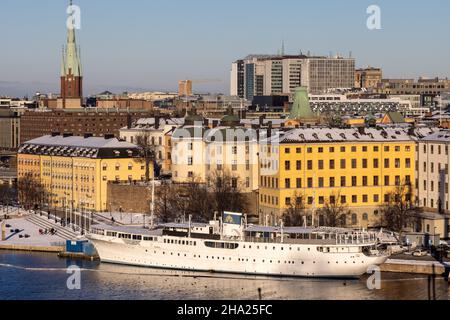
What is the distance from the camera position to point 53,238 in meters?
55.1

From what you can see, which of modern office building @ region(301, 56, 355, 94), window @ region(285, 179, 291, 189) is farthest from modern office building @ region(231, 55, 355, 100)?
window @ region(285, 179, 291, 189)

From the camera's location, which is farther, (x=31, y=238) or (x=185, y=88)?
(x=185, y=88)

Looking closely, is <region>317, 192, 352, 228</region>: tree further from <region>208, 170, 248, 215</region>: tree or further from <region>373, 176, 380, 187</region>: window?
<region>208, 170, 248, 215</region>: tree

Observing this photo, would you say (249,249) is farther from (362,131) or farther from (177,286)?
(362,131)

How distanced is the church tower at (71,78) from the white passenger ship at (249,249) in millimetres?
58540

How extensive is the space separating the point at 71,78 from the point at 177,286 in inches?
2867

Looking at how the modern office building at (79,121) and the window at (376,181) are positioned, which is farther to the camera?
the modern office building at (79,121)

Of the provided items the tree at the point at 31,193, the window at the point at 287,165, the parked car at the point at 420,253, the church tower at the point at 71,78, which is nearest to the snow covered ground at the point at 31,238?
the tree at the point at 31,193

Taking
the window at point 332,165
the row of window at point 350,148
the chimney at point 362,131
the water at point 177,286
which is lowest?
the water at point 177,286

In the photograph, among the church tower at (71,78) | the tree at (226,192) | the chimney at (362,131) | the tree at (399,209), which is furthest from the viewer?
the church tower at (71,78)

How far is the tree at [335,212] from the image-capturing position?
5266 centimetres

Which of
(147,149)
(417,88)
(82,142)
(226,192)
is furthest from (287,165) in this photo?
(417,88)

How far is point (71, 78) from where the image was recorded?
374 ft

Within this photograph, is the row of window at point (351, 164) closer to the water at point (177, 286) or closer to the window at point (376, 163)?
the window at point (376, 163)
